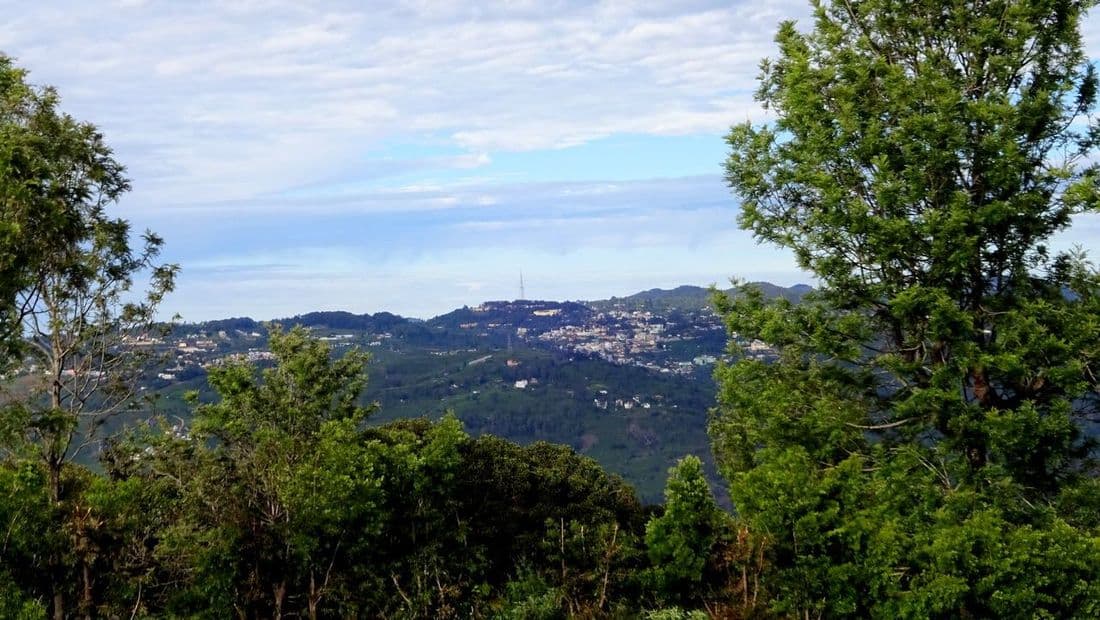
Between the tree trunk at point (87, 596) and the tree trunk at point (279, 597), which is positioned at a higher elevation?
the tree trunk at point (87, 596)

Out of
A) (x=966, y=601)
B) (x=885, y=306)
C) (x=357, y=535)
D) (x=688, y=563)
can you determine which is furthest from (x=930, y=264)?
(x=357, y=535)

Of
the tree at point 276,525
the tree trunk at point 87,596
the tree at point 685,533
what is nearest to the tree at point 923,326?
the tree at point 685,533

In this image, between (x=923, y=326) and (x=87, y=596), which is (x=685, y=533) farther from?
(x=87, y=596)

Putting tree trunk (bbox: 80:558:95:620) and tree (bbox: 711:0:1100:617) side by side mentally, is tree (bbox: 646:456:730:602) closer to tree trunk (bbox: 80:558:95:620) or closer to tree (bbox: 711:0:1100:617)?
tree (bbox: 711:0:1100:617)

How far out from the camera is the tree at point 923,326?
44.3 ft

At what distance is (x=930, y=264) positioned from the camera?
16.6 m

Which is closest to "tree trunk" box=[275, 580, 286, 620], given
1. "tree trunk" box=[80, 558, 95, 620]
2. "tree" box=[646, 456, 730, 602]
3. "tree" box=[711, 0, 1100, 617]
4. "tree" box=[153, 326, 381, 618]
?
"tree" box=[153, 326, 381, 618]

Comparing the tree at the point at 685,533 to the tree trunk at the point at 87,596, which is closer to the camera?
the tree trunk at the point at 87,596

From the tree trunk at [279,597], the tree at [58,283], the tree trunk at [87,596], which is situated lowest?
the tree trunk at [279,597]

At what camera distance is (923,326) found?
1700 centimetres

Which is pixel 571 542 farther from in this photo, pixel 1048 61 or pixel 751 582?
pixel 1048 61

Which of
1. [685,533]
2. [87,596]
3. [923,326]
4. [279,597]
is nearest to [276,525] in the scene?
[279,597]

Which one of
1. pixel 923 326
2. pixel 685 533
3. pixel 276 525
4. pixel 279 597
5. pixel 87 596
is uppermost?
pixel 923 326

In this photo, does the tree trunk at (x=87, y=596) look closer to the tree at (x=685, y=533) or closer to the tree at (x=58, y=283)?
the tree at (x=58, y=283)
